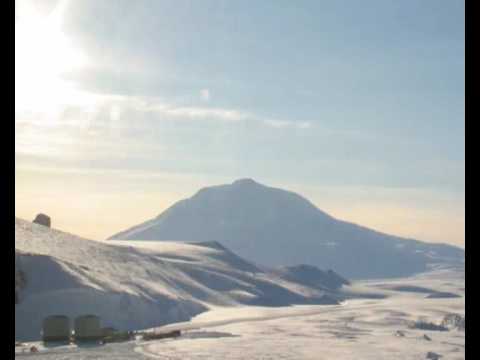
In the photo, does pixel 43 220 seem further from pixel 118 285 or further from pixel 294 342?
pixel 294 342

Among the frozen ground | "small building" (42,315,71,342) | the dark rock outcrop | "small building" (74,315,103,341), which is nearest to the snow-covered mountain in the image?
the dark rock outcrop

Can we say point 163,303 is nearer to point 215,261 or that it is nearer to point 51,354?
point 51,354

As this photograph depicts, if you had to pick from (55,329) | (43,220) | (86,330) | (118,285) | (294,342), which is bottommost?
(294,342)

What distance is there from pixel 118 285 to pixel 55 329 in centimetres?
3076

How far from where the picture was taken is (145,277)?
A: 131500mm

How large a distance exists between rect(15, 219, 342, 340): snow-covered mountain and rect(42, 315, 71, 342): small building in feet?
14.0

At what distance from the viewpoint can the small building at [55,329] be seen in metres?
80.4

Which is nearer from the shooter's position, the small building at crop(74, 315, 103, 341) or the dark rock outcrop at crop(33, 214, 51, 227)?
the small building at crop(74, 315, 103, 341)

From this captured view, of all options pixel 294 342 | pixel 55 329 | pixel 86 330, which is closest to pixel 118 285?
pixel 86 330

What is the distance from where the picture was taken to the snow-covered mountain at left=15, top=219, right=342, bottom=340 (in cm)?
9744

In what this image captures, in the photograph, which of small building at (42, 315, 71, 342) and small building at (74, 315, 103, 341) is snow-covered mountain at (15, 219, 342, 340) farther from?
small building at (74, 315, 103, 341)

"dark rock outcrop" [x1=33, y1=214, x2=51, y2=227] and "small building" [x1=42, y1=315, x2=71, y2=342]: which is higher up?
"dark rock outcrop" [x1=33, y1=214, x2=51, y2=227]

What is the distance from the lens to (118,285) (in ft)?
365
